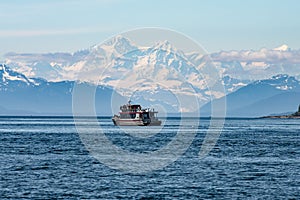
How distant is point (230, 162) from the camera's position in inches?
3054

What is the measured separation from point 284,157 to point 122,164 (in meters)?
20.1

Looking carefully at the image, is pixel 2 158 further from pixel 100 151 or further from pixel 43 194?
pixel 43 194

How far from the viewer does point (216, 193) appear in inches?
2125

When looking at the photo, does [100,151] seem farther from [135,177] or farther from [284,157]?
[135,177]

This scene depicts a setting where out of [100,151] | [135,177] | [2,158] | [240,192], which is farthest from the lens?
[100,151]

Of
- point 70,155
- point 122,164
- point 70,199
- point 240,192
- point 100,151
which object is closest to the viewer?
point 70,199

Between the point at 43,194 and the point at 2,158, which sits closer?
the point at 43,194

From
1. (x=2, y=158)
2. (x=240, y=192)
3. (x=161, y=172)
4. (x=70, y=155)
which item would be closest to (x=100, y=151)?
(x=70, y=155)

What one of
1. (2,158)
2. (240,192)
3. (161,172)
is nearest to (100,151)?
(2,158)

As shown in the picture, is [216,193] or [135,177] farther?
[135,177]

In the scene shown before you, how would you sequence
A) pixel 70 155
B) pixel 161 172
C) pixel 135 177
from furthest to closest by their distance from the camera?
pixel 70 155 < pixel 161 172 < pixel 135 177

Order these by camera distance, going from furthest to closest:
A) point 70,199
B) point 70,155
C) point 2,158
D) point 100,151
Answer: point 100,151, point 70,155, point 2,158, point 70,199

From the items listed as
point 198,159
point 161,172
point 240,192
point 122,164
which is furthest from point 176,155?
point 240,192

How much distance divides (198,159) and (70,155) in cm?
1416
